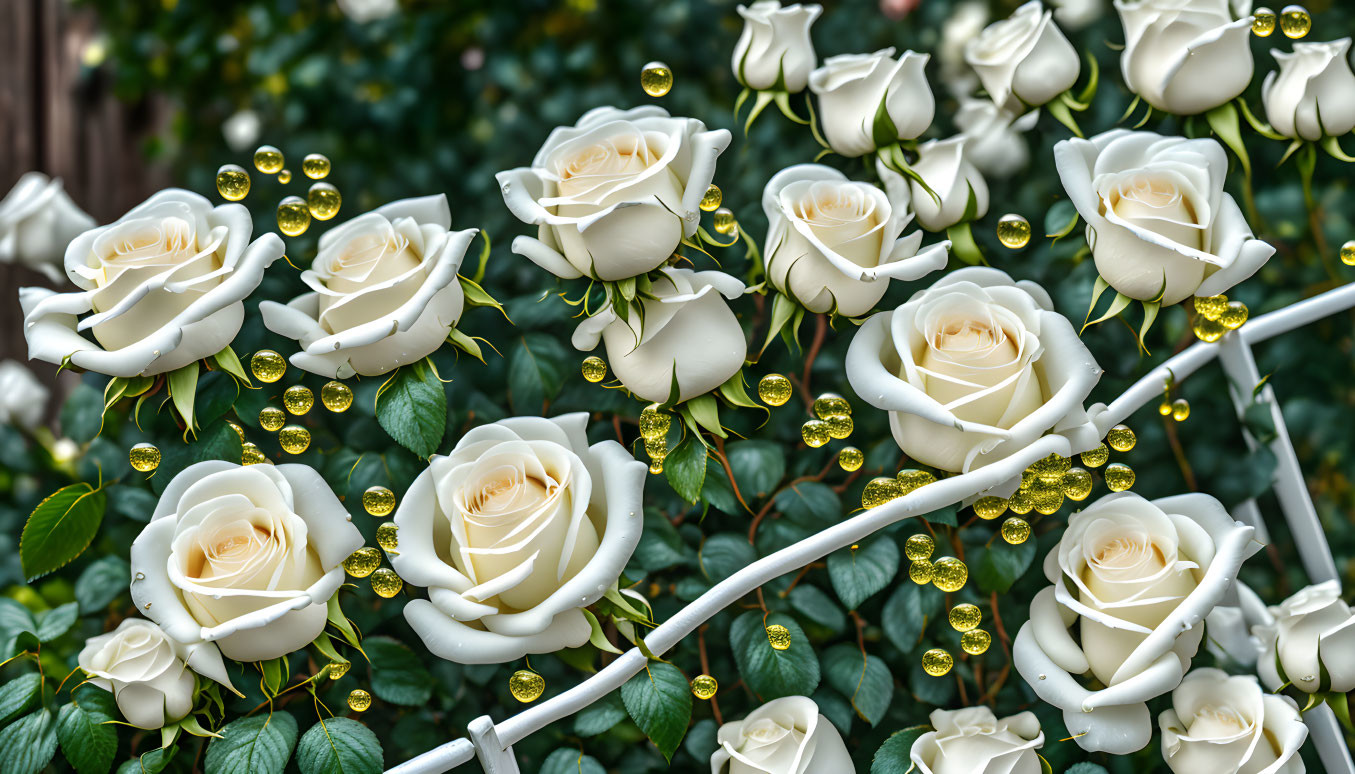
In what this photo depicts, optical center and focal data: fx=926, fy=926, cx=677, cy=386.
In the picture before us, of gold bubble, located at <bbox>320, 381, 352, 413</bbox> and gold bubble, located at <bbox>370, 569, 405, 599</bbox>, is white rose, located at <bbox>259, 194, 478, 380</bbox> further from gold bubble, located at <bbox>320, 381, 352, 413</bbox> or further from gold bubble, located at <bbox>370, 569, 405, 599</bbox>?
gold bubble, located at <bbox>370, 569, 405, 599</bbox>

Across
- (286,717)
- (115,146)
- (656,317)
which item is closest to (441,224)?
(656,317)

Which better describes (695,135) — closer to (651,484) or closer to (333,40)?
(651,484)

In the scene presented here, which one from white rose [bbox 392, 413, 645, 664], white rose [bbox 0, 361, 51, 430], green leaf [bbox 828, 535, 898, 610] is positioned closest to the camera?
white rose [bbox 392, 413, 645, 664]

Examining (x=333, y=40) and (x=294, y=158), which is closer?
(x=294, y=158)

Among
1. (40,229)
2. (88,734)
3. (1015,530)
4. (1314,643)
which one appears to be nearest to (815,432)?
(1015,530)

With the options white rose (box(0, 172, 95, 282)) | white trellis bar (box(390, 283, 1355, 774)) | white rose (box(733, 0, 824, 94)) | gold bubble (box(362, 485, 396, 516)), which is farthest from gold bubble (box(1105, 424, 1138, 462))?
white rose (box(0, 172, 95, 282))

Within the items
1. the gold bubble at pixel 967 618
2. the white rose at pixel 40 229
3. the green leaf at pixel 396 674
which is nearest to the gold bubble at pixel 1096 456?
the gold bubble at pixel 967 618
